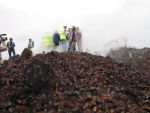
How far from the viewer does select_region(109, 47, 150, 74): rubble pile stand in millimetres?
41159

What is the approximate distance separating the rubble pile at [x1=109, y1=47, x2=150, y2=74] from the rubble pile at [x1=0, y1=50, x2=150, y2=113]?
1083cm

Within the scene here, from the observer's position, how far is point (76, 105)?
21.2m

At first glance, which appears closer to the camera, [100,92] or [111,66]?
[100,92]

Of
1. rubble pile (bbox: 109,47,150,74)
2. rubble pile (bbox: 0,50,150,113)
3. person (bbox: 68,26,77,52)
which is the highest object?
person (bbox: 68,26,77,52)

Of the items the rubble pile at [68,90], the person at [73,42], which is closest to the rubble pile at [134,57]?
the person at [73,42]

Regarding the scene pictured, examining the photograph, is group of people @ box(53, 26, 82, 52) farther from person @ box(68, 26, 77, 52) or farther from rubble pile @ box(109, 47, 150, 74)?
rubble pile @ box(109, 47, 150, 74)

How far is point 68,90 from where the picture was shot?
22781 millimetres

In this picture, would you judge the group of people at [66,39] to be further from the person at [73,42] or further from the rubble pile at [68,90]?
the rubble pile at [68,90]

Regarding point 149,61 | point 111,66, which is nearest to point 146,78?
point 111,66

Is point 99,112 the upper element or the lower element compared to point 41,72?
lower

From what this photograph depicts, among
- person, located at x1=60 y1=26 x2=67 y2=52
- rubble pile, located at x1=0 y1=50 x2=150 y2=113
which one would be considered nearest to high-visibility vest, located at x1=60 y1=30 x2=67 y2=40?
person, located at x1=60 y1=26 x2=67 y2=52

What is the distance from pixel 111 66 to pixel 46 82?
7.96 meters

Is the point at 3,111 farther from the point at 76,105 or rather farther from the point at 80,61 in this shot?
the point at 80,61

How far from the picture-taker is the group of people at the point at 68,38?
40.2m
